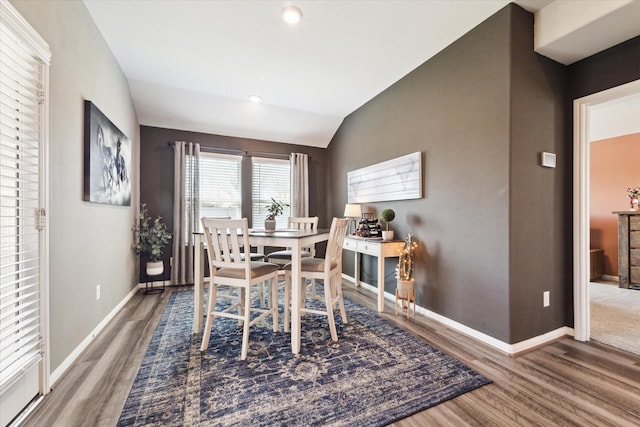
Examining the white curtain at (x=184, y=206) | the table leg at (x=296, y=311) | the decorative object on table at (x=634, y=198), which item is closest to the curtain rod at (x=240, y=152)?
the white curtain at (x=184, y=206)

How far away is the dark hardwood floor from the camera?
1433mm

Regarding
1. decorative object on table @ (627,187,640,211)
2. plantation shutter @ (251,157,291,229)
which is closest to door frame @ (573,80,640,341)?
decorative object on table @ (627,187,640,211)

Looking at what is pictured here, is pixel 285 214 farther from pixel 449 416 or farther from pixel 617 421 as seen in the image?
pixel 617 421

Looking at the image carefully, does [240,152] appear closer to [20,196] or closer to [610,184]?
[20,196]

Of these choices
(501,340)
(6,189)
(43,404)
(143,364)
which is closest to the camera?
(6,189)

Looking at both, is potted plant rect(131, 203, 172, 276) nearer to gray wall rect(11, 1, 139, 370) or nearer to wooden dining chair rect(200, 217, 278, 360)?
gray wall rect(11, 1, 139, 370)

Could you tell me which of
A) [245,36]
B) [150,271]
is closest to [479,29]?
[245,36]

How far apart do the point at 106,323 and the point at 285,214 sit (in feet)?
9.74

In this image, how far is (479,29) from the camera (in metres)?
2.37

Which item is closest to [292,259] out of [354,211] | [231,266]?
[231,266]

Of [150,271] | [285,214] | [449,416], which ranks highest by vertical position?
[285,214]

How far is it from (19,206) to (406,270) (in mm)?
3092

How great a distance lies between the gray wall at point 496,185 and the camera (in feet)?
7.10

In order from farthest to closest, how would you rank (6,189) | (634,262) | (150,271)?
1. (634,262)
2. (150,271)
3. (6,189)
